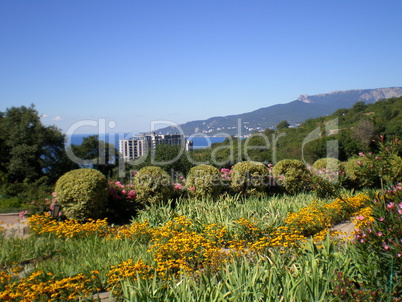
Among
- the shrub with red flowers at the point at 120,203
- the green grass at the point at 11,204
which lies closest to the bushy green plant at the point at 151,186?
the shrub with red flowers at the point at 120,203

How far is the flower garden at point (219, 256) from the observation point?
2893 millimetres

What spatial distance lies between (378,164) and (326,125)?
28.2 m

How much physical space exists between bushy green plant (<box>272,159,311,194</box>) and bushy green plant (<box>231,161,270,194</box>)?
0.63 metres

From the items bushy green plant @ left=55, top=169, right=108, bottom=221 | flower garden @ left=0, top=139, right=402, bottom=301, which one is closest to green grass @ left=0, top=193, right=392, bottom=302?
flower garden @ left=0, top=139, right=402, bottom=301

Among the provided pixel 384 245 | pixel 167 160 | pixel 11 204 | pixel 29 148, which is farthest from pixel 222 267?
pixel 29 148

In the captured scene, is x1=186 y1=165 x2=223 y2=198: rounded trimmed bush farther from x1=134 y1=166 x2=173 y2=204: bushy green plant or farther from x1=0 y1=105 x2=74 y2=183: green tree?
x1=0 y1=105 x2=74 y2=183: green tree

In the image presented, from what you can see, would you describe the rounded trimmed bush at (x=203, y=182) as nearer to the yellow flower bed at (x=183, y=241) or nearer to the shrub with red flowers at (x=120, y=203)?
the shrub with red flowers at (x=120, y=203)

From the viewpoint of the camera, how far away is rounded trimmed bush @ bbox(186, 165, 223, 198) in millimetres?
8656

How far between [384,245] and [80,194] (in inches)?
231

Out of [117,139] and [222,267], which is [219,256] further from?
[117,139]

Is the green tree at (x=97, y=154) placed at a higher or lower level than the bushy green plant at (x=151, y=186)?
higher

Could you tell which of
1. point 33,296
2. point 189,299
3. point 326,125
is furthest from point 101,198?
point 326,125

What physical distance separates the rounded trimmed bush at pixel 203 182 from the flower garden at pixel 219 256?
0.95 meters

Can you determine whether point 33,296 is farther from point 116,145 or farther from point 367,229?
point 116,145
